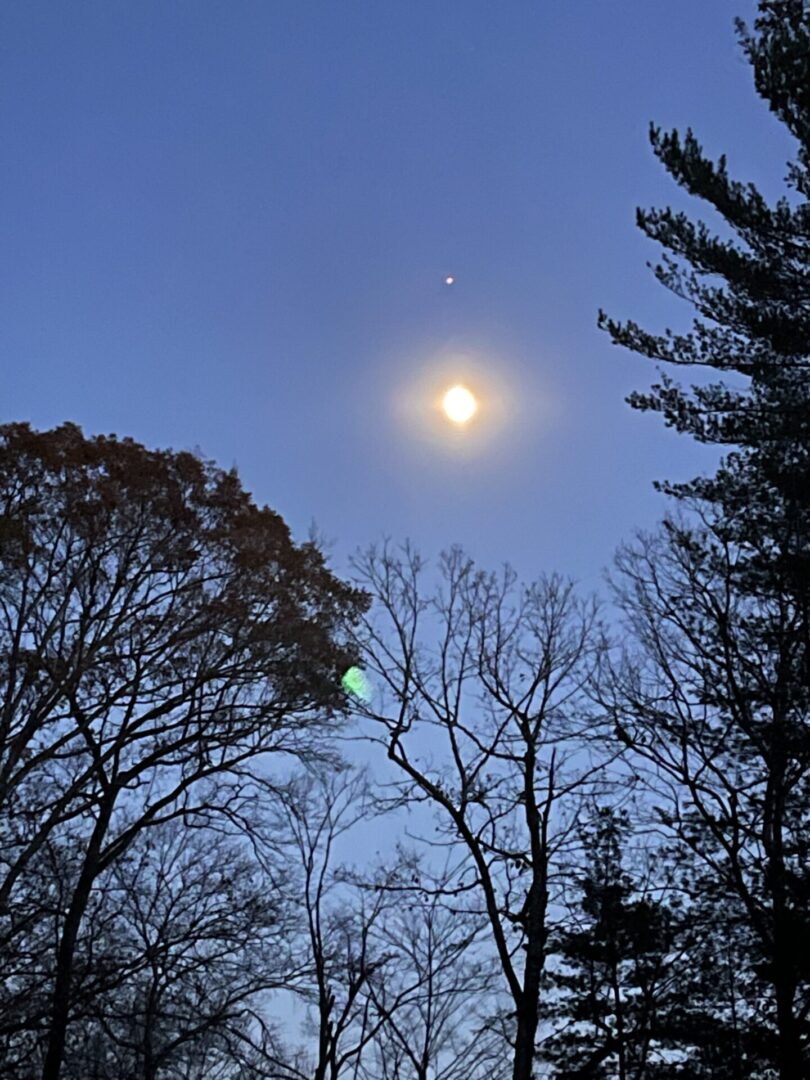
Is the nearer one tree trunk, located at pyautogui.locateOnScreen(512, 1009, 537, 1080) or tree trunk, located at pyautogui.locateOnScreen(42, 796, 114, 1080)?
tree trunk, located at pyautogui.locateOnScreen(42, 796, 114, 1080)

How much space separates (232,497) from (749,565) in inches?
265

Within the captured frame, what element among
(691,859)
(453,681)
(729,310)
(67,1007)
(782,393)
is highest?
(729,310)

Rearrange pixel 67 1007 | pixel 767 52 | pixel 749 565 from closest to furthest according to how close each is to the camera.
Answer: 1. pixel 767 52
2. pixel 67 1007
3. pixel 749 565

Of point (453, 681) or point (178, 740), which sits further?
point (453, 681)

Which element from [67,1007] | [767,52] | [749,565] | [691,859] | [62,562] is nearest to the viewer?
[767,52]

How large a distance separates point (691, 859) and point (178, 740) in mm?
7136

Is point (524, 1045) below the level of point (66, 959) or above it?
below

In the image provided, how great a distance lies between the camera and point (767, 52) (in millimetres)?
9375

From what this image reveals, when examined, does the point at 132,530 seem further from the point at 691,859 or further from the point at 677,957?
the point at 677,957

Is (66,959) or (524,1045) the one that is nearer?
(66,959)

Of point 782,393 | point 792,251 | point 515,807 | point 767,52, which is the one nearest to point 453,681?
point 515,807

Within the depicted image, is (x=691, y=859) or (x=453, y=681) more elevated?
(x=453, y=681)

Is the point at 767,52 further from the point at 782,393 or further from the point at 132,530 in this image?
the point at 132,530

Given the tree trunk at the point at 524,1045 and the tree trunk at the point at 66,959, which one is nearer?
the tree trunk at the point at 66,959
